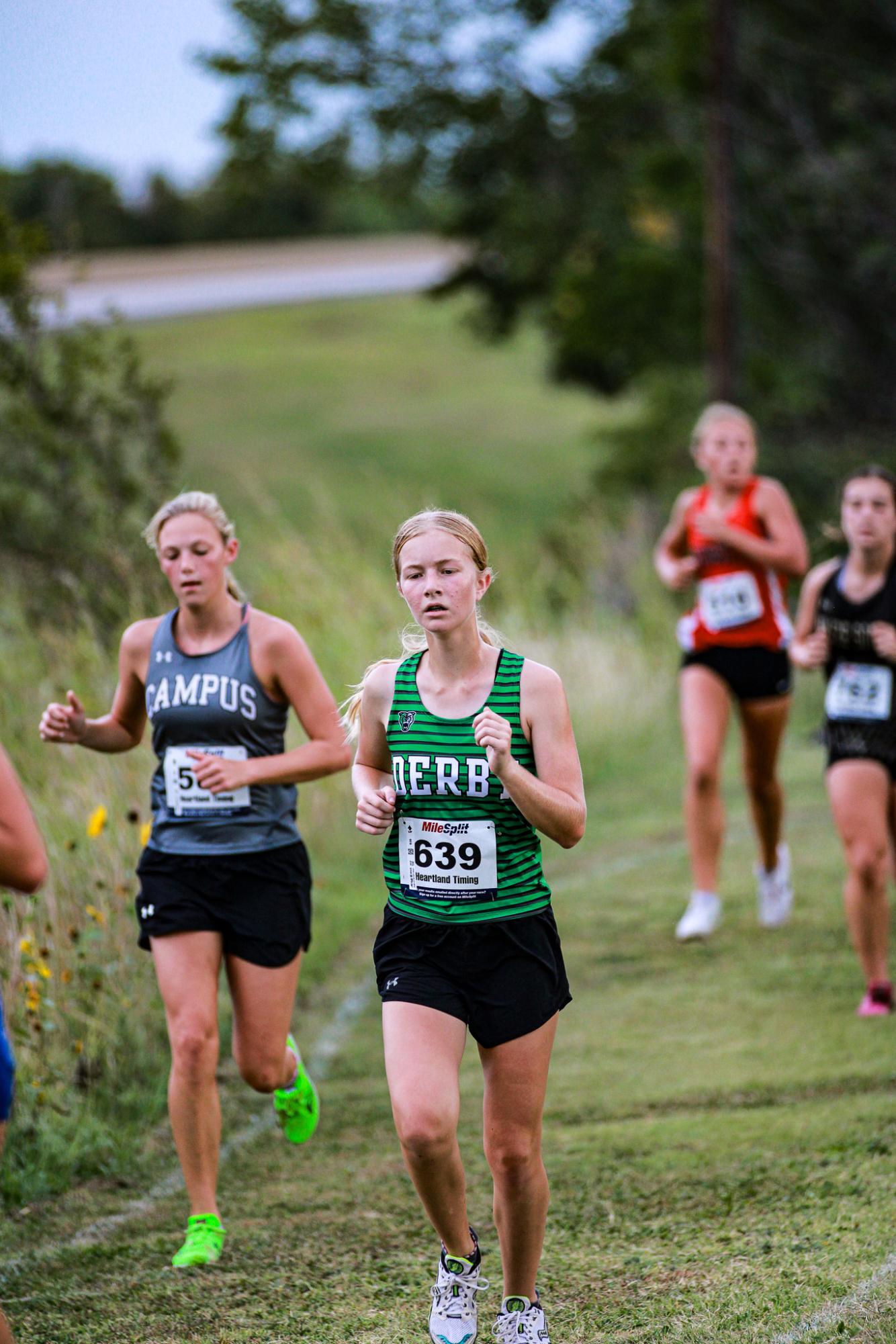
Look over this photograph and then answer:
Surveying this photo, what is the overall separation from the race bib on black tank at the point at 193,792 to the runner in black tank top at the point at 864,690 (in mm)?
2209

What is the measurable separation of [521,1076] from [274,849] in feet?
4.88

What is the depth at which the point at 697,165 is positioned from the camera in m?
22.9

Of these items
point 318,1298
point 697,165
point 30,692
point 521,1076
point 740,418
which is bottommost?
point 318,1298

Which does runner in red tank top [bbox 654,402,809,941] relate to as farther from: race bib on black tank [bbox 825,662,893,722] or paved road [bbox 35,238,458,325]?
paved road [bbox 35,238,458,325]

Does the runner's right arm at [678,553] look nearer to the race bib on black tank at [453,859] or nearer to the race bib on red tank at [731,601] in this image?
the race bib on red tank at [731,601]

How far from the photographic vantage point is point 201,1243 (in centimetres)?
441

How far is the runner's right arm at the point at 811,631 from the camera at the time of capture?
597 cm

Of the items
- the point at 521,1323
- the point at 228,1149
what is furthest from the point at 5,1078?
the point at 228,1149

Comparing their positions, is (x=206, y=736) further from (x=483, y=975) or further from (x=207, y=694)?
(x=483, y=975)

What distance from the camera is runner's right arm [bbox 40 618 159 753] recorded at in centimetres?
472

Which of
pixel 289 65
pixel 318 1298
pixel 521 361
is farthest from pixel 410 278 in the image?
pixel 318 1298

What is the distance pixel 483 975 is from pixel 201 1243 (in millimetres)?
1404

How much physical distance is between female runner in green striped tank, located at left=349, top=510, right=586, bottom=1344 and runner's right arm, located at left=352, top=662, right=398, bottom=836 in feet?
0.14

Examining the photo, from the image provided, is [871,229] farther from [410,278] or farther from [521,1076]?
[410,278]
